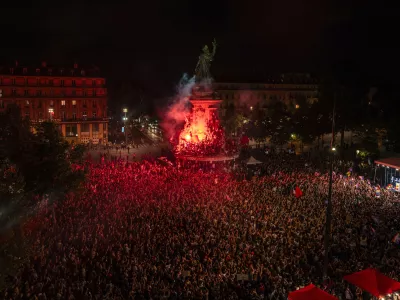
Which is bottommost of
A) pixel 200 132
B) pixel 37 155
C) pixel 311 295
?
pixel 311 295

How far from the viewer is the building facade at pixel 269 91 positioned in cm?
8175

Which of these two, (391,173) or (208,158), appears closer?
(391,173)

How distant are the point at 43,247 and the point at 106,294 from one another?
419 centimetres

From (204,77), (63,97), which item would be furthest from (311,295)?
(63,97)

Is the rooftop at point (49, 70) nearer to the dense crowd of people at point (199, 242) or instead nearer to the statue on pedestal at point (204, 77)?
the statue on pedestal at point (204, 77)

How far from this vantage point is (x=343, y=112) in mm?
45156

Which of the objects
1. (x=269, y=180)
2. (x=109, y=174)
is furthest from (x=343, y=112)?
(x=109, y=174)

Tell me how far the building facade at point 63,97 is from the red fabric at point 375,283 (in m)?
54.0

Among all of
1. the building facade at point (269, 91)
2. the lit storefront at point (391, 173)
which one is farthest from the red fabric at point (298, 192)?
the building facade at point (269, 91)

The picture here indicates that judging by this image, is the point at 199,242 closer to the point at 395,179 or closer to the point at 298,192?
the point at 298,192

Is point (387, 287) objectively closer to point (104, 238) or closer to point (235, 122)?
point (104, 238)

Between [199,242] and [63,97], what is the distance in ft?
176

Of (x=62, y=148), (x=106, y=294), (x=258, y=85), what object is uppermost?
(x=258, y=85)

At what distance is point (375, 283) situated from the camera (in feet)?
40.2
